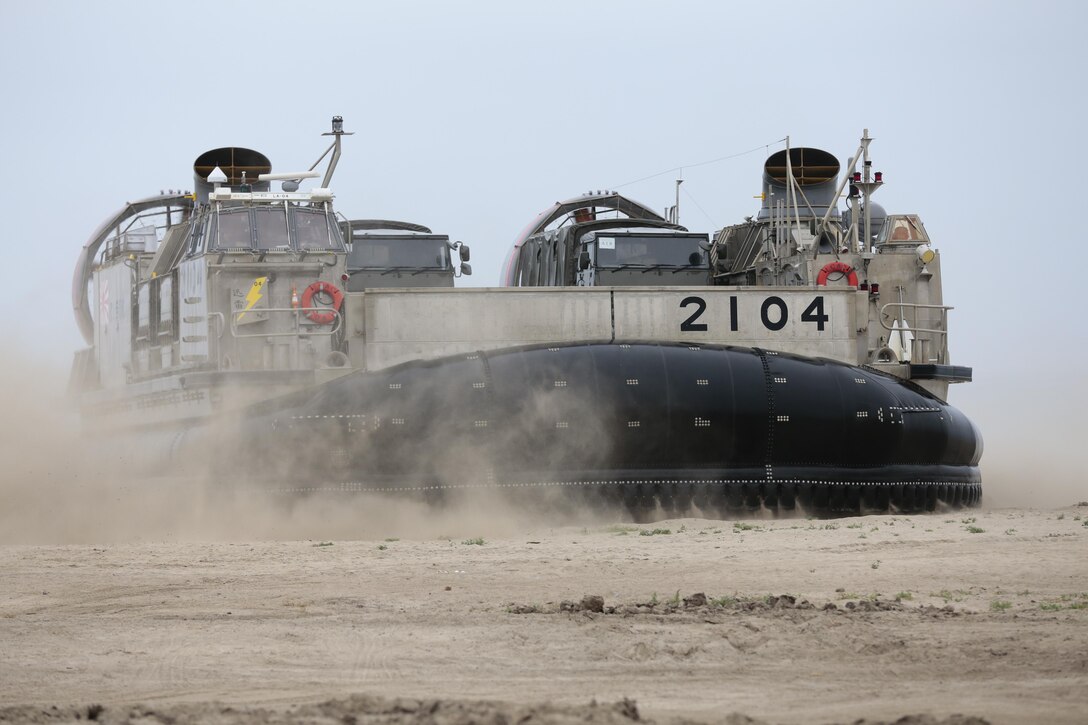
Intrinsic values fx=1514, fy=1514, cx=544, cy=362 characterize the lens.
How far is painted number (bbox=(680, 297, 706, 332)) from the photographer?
10.7 m

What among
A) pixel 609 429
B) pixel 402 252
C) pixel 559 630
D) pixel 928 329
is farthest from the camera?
pixel 402 252

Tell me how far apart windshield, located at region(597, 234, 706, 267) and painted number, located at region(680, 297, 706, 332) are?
253 cm

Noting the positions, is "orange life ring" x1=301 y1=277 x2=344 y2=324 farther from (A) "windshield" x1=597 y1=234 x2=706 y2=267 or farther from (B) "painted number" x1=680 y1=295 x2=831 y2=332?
(A) "windshield" x1=597 y1=234 x2=706 y2=267

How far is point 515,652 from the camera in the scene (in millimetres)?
4711

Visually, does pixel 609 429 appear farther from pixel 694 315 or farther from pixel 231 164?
pixel 231 164

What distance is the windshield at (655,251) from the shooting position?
13.3m

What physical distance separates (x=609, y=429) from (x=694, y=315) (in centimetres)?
131

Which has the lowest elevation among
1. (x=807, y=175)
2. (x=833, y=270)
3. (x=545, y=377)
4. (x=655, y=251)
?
(x=545, y=377)

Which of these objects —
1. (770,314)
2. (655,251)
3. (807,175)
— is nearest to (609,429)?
(770,314)

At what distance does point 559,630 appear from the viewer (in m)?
5.02

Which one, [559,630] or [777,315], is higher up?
[777,315]

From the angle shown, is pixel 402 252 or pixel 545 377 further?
pixel 402 252

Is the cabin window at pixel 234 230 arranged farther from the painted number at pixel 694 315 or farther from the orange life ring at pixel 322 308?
the painted number at pixel 694 315

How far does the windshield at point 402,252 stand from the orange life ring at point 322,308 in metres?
3.42
